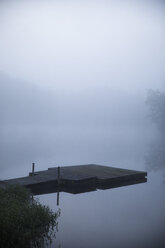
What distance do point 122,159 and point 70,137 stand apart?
32647 millimetres

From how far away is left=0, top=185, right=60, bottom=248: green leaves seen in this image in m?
9.04

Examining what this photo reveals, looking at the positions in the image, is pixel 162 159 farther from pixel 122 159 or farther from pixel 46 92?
pixel 46 92

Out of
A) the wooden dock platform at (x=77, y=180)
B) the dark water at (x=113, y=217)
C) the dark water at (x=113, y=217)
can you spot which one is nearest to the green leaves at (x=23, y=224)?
the dark water at (x=113, y=217)

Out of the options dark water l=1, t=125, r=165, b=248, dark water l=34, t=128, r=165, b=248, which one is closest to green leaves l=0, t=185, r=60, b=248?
dark water l=1, t=125, r=165, b=248

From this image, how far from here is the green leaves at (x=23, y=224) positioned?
356 inches

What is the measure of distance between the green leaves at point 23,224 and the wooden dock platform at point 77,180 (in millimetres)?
5873

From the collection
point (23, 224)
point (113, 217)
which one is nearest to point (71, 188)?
point (113, 217)

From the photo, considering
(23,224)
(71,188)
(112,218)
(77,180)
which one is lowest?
(23,224)

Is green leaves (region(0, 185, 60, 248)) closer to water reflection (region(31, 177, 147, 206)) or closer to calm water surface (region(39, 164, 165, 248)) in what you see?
calm water surface (region(39, 164, 165, 248))

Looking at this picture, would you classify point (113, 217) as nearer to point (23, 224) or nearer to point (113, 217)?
point (113, 217)

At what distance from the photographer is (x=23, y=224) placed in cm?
947

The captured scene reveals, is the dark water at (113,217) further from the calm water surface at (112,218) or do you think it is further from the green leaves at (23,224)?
the green leaves at (23,224)

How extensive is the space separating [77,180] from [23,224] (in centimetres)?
843

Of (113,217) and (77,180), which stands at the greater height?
(77,180)
